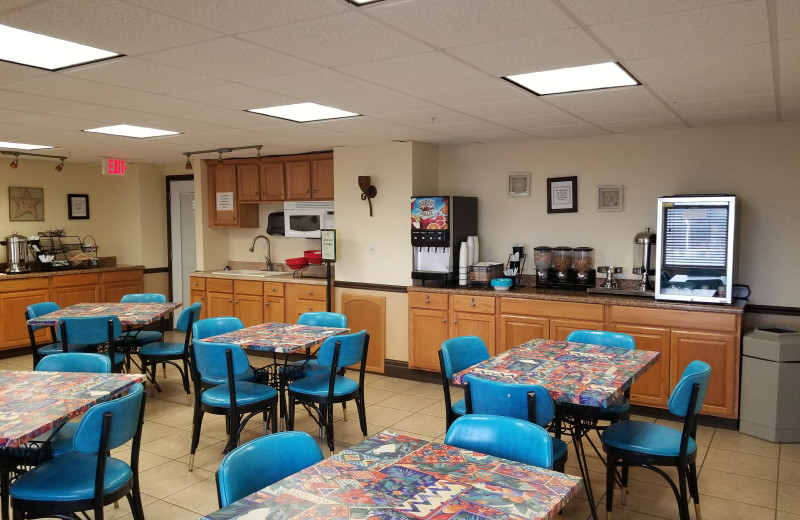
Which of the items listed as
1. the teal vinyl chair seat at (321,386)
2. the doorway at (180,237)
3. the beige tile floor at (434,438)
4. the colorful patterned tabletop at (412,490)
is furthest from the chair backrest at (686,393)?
the doorway at (180,237)

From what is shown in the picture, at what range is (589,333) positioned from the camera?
400 cm

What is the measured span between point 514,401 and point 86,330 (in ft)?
11.5

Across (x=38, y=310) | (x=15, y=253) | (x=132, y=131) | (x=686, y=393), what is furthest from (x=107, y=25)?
(x=15, y=253)

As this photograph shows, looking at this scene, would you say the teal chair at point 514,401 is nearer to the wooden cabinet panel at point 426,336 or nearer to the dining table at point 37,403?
the dining table at point 37,403

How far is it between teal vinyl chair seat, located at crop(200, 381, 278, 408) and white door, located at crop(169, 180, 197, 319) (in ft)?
16.0

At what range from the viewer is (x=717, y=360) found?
4617 mm

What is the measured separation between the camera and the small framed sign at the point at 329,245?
20.7ft

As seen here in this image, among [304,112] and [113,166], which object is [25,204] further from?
[304,112]

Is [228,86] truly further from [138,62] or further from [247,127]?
[247,127]

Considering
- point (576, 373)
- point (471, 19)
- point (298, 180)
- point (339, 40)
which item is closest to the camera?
point (471, 19)

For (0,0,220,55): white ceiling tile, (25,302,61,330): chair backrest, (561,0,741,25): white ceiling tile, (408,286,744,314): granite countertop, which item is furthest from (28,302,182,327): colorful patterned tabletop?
(561,0,741,25): white ceiling tile

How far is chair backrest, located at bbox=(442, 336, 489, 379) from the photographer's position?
3.52m

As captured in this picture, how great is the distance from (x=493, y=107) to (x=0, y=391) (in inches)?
132

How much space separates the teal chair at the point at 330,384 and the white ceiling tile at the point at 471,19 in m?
2.10
